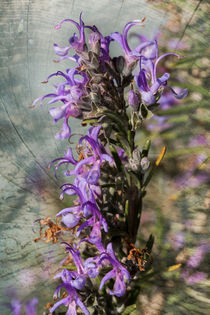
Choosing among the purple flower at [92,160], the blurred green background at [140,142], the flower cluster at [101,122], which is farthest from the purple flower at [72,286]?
the blurred green background at [140,142]

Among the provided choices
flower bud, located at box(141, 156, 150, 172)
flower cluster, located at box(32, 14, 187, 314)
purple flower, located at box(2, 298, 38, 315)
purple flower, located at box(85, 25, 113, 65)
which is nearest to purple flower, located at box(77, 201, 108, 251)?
flower cluster, located at box(32, 14, 187, 314)

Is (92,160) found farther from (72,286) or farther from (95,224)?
(72,286)

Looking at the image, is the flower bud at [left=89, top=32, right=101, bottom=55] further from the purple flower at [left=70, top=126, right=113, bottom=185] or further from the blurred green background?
the blurred green background

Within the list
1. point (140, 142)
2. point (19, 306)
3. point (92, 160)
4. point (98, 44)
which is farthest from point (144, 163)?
point (19, 306)

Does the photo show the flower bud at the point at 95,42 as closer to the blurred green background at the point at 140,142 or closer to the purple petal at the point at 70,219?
the purple petal at the point at 70,219

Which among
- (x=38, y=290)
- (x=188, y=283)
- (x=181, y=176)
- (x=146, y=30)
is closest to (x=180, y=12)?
(x=146, y=30)

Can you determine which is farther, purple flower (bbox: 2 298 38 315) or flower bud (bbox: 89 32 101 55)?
purple flower (bbox: 2 298 38 315)

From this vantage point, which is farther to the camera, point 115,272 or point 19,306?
point 19,306

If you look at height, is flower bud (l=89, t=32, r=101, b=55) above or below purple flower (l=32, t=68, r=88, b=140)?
above

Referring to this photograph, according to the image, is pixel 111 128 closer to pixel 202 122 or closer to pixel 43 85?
pixel 202 122
